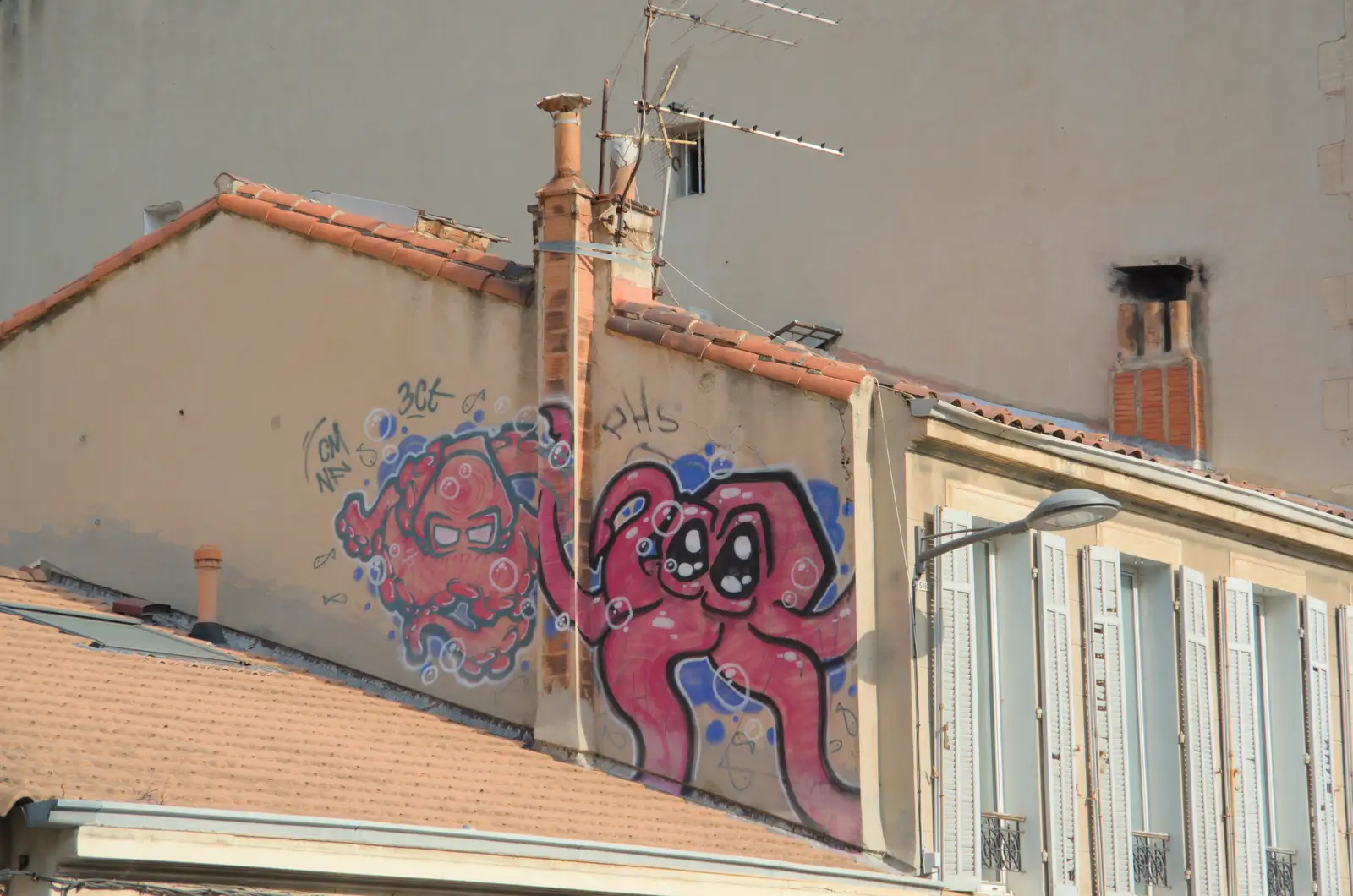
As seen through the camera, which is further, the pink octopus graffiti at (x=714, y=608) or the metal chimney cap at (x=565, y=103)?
the metal chimney cap at (x=565, y=103)

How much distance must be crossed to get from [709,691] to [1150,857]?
3.26 meters

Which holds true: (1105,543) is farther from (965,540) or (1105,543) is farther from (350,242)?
(350,242)

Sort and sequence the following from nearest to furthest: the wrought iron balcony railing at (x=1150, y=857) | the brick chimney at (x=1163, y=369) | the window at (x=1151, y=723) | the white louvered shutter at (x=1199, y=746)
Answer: the wrought iron balcony railing at (x=1150, y=857) < the window at (x=1151, y=723) < the white louvered shutter at (x=1199, y=746) < the brick chimney at (x=1163, y=369)

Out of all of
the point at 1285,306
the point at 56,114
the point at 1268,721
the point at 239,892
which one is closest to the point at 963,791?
the point at 1268,721

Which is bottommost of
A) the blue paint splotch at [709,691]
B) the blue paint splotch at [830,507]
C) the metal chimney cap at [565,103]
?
the blue paint splotch at [709,691]

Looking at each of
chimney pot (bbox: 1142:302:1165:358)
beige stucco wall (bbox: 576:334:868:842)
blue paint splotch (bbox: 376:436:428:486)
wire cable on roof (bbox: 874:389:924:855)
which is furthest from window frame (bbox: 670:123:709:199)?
wire cable on roof (bbox: 874:389:924:855)

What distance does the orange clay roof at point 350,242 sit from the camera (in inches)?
560

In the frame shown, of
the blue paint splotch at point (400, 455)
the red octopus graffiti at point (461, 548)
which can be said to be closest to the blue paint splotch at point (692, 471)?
the red octopus graffiti at point (461, 548)

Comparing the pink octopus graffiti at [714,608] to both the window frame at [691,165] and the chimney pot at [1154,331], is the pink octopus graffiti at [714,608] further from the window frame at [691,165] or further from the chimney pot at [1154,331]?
the window frame at [691,165]

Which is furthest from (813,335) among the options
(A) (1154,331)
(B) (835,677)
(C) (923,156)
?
(B) (835,677)

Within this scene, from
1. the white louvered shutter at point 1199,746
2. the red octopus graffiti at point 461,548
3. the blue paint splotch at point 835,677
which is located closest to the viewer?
the blue paint splotch at point 835,677

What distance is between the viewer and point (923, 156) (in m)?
19.5

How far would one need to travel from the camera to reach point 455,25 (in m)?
22.5

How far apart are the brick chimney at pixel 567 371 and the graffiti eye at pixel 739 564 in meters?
1.00
